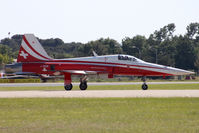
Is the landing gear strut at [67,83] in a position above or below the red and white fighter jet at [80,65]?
below

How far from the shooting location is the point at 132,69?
33500 millimetres

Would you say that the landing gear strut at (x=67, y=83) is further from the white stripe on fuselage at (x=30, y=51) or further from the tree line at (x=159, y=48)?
the tree line at (x=159, y=48)

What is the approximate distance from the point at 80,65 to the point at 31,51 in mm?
4098
